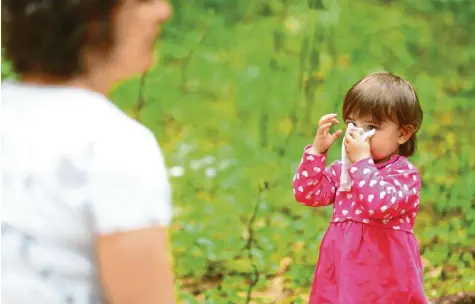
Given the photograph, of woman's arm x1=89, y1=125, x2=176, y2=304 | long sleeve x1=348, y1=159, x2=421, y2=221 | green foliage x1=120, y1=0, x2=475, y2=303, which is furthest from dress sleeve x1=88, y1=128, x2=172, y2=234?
green foliage x1=120, y1=0, x2=475, y2=303

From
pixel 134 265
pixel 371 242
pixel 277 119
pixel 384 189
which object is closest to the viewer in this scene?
pixel 134 265

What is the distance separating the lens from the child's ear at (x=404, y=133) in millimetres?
2316

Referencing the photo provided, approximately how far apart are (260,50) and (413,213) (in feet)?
14.7

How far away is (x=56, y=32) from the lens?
4.36ft

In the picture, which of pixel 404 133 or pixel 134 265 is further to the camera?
pixel 404 133

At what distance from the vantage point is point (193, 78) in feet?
21.2

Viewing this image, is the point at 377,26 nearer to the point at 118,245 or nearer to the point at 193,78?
the point at 193,78

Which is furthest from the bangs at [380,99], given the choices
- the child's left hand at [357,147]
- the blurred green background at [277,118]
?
the blurred green background at [277,118]

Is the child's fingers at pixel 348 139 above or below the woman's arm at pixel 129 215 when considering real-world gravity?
below

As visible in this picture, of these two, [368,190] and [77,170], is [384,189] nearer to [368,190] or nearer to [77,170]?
[368,190]

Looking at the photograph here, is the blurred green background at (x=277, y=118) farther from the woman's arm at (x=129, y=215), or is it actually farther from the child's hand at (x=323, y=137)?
the woman's arm at (x=129, y=215)

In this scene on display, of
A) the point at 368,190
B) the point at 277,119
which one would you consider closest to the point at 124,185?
the point at 368,190

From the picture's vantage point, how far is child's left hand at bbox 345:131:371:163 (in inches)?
86.2

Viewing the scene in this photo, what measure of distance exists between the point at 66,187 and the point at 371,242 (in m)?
1.18
